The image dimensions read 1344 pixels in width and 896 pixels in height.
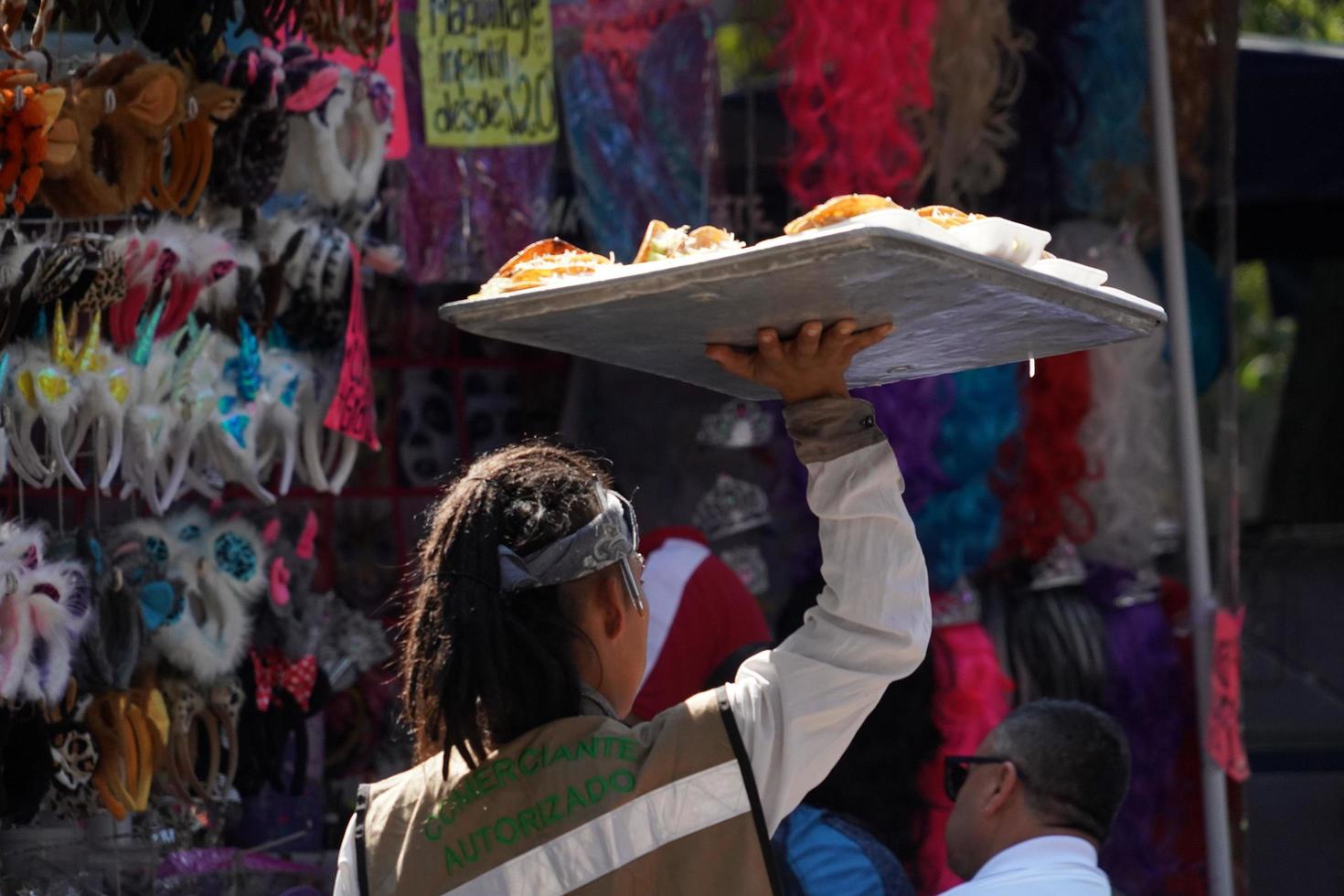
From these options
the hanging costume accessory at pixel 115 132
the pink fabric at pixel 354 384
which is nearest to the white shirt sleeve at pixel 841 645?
the hanging costume accessory at pixel 115 132

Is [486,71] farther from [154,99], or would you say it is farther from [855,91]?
[154,99]

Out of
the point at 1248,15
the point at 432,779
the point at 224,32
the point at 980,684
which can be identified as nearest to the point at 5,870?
the point at 432,779

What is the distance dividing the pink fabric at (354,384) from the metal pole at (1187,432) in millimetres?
2046

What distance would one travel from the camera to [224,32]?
2680 millimetres

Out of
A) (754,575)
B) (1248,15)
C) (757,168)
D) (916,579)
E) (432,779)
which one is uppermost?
(1248,15)

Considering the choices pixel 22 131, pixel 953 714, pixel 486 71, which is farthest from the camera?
pixel 953 714

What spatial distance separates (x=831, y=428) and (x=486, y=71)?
2099 millimetres

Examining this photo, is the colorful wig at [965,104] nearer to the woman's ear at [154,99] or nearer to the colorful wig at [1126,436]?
the colorful wig at [1126,436]

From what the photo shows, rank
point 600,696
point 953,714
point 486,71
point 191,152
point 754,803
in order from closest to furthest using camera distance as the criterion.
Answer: point 754,803 → point 600,696 → point 191,152 → point 486,71 → point 953,714

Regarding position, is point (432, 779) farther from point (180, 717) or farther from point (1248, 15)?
point (1248, 15)

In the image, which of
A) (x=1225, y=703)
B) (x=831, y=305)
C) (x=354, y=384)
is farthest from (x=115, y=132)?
(x=1225, y=703)

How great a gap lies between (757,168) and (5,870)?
96.9 inches

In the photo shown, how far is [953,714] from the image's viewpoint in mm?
3811

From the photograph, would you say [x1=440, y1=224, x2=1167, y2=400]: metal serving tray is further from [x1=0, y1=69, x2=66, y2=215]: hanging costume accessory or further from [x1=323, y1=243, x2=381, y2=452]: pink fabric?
[x1=323, y1=243, x2=381, y2=452]: pink fabric
